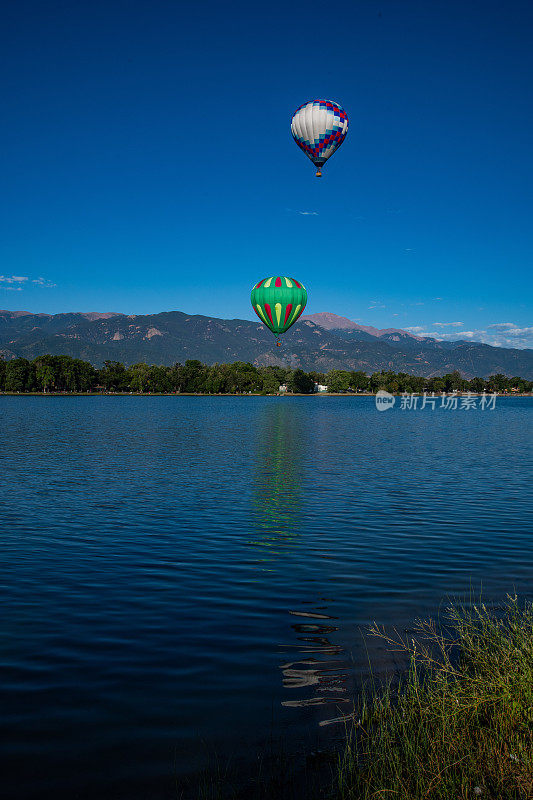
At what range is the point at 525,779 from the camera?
7.35m

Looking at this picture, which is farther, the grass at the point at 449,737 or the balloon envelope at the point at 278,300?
the balloon envelope at the point at 278,300

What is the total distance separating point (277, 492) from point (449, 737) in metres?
25.4

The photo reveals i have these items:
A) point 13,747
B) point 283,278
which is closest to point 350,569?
point 13,747

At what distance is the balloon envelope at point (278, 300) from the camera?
124062 mm

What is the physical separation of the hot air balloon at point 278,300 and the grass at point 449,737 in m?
116

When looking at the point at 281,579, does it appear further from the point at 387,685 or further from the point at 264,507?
the point at 264,507

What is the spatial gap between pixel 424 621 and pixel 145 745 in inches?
308

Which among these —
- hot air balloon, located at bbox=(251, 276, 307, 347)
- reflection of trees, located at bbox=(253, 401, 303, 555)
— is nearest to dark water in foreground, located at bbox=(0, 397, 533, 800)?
reflection of trees, located at bbox=(253, 401, 303, 555)

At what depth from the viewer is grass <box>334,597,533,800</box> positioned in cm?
739

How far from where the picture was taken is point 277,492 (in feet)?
110

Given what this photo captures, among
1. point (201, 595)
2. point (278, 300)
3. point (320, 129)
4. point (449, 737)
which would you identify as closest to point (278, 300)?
point (278, 300)

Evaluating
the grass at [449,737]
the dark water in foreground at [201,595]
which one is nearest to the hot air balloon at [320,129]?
the dark water in foreground at [201,595]

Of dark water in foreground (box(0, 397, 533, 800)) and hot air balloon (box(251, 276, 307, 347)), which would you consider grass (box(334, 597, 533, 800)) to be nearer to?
dark water in foreground (box(0, 397, 533, 800))

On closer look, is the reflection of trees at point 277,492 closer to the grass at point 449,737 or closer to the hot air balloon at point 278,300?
the grass at point 449,737
